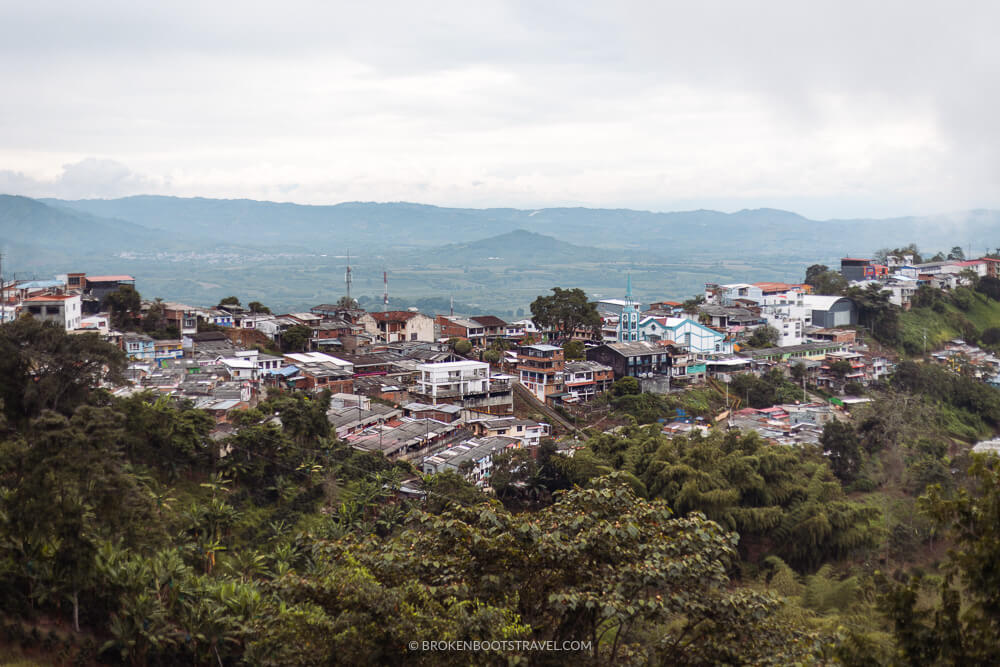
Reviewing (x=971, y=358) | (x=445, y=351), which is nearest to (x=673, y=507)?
(x=445, y=351)

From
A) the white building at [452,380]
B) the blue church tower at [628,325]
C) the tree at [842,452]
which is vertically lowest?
the tree at [842,452]

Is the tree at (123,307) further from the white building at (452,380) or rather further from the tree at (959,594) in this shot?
the tree at (959,594)

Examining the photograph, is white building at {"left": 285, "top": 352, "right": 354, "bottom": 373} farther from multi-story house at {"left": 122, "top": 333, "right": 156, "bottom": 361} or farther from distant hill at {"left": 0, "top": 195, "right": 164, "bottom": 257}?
distant hill at {"left": 0, "top": 195, "right": 164, "bottom": 257}

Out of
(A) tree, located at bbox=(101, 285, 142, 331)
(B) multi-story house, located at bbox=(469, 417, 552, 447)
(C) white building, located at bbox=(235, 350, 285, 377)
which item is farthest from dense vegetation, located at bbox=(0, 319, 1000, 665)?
(A) tree, located at bbox=(101, 285, 142, 331)

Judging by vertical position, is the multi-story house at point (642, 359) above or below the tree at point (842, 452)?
above

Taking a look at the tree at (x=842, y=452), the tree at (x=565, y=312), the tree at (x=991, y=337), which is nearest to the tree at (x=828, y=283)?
the tree at (x=991, y=337)

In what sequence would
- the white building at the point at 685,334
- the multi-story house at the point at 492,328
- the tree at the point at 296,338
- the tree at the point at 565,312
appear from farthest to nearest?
the multi-story house at the point at 492,328 < the white building at the point at 685,334 < the tree at the point at 565,312 < the tree at the point at 296,338

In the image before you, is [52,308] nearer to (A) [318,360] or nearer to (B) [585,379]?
(A) [318,360]

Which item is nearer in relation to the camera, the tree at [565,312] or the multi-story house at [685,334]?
the tree at [565,312]
